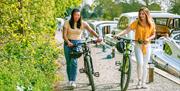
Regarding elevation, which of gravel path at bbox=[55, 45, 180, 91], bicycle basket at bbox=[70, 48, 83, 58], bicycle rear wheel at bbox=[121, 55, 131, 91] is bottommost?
gravel path at bbox=[55, 45, 180, 91]

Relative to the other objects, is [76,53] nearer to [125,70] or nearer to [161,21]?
[125,70]

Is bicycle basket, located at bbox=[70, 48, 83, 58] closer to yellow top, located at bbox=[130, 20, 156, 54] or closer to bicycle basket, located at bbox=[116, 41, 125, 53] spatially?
bicycle basket, located at bbox=[116, 41, 125, 53]

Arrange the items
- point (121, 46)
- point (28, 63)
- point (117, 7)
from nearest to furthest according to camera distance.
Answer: point (28, 63), point (121, 46), point (117, 7)

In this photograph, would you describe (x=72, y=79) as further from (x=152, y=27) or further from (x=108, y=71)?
(x=108, y=71)

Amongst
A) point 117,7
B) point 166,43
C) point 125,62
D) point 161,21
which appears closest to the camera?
point 125,62

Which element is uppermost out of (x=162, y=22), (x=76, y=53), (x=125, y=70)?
(x=76, y=53)

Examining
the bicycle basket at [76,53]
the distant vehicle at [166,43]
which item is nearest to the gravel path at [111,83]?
the bicycle basket at [76,53]

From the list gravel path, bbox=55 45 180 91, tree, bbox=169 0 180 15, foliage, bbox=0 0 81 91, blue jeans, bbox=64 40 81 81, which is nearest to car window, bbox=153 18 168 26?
gravel path, bbox=55 45 180 91

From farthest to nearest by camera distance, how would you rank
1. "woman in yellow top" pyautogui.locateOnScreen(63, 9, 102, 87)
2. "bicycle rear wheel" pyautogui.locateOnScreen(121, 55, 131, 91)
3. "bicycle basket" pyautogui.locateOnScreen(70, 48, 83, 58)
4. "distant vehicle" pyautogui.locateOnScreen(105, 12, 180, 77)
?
"distant vehicle" pyautogui.locateOnScreen(105, 12, 180, 77)
"woman in yellow top" pyautogui.locateOnScreen(63, 9, 102, 87)
"bicycle basket" pyautogui.locateOnScreen(70, 48, 83, 58)
"bicycle rear wheel" pyautogui.locateOnScreen(121, 55, 131, 91)

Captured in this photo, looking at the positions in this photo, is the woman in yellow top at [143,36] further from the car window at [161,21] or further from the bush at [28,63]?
the car window at [161,21]

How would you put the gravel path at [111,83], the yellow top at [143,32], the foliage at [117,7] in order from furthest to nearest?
the foliage at [117,7]
the gravel path at [111,83]
the yellow top at [143,32]

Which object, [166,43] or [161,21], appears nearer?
[166,43]

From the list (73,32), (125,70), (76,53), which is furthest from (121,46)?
(73,32)

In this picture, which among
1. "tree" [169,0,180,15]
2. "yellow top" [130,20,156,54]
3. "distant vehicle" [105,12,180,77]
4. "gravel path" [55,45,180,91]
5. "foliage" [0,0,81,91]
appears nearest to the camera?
"foliage" [0,0,81,91]
